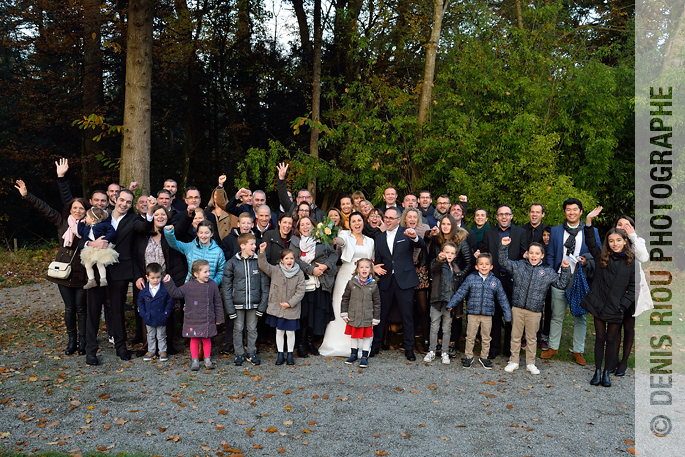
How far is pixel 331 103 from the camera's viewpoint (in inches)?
658

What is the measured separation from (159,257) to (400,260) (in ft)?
11.1

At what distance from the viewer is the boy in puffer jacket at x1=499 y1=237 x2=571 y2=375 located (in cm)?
667

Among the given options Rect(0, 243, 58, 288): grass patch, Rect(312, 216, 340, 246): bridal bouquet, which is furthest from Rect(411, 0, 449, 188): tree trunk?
Rect(0, 243, 58, 288): grass patch

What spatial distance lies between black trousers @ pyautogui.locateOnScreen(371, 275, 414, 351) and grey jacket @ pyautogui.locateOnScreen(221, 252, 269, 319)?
172 centimetres

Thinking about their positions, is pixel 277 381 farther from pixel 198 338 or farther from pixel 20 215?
pixel 20 215

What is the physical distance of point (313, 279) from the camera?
23.6 feet

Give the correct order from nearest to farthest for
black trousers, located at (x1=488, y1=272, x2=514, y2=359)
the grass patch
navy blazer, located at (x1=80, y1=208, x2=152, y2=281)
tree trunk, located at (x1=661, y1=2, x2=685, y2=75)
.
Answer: navy blazer, located at (x1=80, y1=208, x2=152, y2=281) → black trousers, located at (x1=488, y1=272, x2=514, y2=359) → tree trunk, located at (x1=661, y1=2, x2=685, y2=75) → the grass patch

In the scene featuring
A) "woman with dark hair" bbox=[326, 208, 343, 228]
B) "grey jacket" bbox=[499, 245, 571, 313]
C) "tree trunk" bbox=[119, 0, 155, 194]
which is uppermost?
"tree trunk" bbox=[119, 0, 155, 194]

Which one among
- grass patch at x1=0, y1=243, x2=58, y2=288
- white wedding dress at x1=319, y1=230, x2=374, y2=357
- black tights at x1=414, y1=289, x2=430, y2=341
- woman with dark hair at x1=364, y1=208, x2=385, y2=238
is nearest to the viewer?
white wedding dress at x1=319, y1=230, x2=374, y2=357

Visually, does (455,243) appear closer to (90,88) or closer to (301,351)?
(301,351)

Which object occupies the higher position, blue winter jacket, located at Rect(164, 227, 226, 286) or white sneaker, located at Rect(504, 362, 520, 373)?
blue winter jacket, located at Rect(164, 227, 226, 286)

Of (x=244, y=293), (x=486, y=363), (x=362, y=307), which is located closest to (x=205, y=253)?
(x=244, y=293)

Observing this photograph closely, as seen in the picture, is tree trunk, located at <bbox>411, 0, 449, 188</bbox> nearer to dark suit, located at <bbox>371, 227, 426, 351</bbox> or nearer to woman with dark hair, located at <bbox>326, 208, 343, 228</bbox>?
woman with dark hair, located at <bbox>326, 208, 343, 228</bbox>

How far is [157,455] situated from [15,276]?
456 inches
